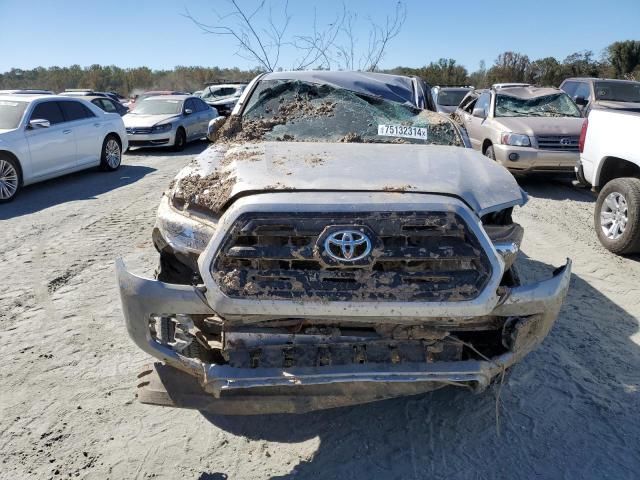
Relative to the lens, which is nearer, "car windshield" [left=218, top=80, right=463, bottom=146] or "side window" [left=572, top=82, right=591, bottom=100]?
"car windshield" [left=218, top=80, right=463, bottom=146]

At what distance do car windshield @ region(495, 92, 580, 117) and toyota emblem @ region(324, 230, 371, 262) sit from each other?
876 centimetres

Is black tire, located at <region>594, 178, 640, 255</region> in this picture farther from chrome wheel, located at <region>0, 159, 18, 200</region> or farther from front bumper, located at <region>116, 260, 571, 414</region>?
chrome wheel, located at <region>0, 159, 18, 200</region>

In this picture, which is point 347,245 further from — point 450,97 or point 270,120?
point 450,97

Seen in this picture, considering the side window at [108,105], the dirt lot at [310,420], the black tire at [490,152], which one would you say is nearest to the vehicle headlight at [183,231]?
the dirt lot at [310,420]

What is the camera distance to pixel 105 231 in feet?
21.6


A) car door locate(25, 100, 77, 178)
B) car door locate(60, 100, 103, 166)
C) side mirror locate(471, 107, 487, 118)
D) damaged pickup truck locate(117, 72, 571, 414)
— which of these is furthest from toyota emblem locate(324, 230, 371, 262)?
car door locate(60, 100, 103, 166)

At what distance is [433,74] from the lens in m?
38.6

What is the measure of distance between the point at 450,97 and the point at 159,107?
9.78 m

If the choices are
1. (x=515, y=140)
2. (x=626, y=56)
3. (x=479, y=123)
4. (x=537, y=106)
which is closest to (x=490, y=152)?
(x=515, y=140)

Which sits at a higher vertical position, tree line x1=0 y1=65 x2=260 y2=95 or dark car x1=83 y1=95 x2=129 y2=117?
tree line x1=0 y1=65 x2=260 y2=95

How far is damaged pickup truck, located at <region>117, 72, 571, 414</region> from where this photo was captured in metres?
2.38

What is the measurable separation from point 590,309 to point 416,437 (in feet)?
7.84

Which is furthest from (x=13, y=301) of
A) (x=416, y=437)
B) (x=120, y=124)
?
(x=120, y=124)

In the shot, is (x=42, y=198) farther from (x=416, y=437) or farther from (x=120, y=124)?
(x=416, y=437)
